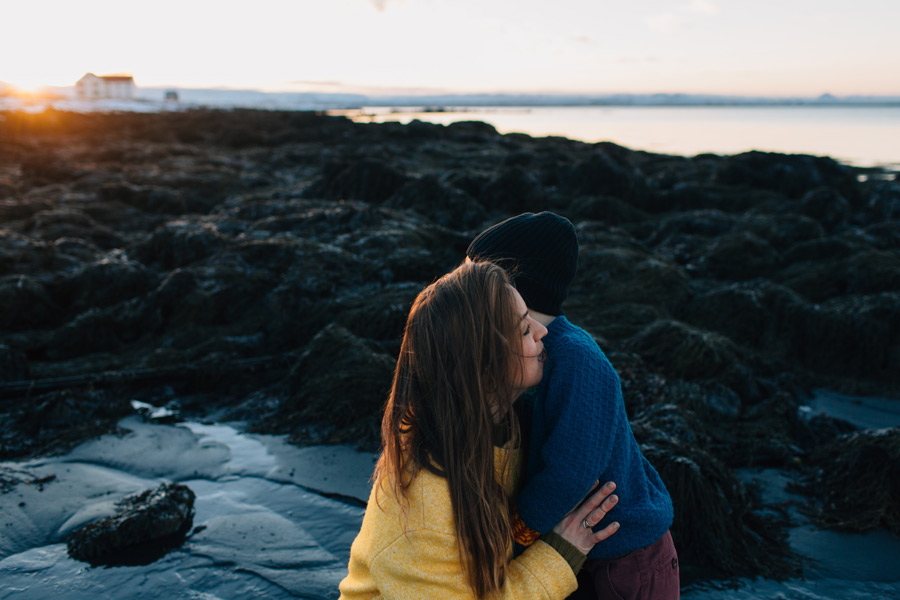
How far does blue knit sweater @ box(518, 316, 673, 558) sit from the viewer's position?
139 centimetres

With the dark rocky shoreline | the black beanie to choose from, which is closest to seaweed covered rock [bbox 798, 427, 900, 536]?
the dark rocky shoreline

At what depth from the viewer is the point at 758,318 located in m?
6.10

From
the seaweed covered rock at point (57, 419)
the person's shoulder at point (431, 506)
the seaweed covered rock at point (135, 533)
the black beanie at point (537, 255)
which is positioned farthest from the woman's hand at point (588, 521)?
the seaweed covered rock at point (57, 419)

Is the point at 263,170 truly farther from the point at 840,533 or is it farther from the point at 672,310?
the point at 840,533

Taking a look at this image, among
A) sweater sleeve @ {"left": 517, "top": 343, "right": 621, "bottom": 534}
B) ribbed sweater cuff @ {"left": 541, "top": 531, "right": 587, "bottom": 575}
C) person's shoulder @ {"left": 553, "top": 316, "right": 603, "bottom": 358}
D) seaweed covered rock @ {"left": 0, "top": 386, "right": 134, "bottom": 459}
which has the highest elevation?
person's shoulder @ {"left": 553, "top": 316, "right": 603, "bottom": 358}

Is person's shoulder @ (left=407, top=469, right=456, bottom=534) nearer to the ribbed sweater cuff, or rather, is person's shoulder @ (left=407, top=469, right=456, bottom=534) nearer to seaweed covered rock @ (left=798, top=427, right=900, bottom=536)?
the ribbed sweater cuff

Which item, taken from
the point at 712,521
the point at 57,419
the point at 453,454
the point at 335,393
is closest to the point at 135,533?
the point at 335,393

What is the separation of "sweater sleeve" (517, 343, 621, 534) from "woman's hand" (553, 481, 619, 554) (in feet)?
0.19

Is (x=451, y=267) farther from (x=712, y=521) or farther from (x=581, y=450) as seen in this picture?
(x=581, y=450)

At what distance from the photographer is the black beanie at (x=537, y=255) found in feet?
5.74

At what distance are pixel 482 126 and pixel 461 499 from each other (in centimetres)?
2770

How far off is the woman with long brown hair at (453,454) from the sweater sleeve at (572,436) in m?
0.08

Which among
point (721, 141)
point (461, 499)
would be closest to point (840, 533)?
point (461, 499)

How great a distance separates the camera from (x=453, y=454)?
1361 millimetres
